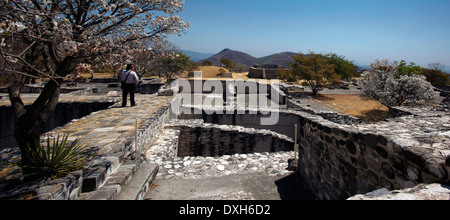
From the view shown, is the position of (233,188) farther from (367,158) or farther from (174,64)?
(174,64)

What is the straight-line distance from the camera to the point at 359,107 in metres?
19.2

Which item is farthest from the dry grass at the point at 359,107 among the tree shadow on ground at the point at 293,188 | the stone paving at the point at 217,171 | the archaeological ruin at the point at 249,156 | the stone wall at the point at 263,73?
the tree shadow on ground at the point at 293,188

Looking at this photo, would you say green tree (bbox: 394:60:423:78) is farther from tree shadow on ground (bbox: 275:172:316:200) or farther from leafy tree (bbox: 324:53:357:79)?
tree shadow on ground (bbox: 275:172:316:200)

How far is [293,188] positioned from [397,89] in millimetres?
16557

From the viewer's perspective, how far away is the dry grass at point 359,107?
621 inches

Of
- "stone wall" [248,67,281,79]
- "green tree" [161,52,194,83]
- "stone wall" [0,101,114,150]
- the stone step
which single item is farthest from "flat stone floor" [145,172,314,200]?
"stone wall" [248,67,281,79]

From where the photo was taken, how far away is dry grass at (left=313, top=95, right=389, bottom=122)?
15.8 metres

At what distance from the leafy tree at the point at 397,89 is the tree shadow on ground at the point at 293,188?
1588cm

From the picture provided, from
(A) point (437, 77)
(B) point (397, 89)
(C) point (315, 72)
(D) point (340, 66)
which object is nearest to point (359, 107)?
(B) point (397, 89)

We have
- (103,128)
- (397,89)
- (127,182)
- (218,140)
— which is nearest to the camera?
(127,182)
